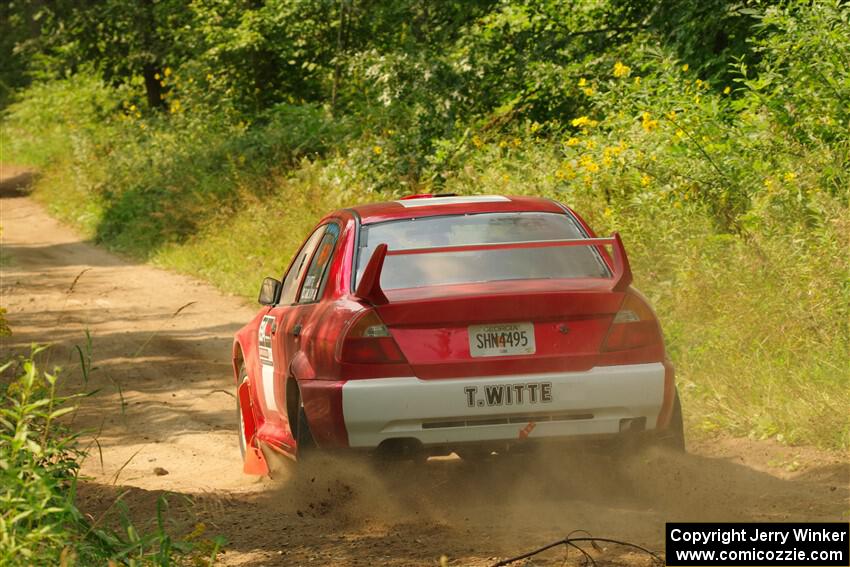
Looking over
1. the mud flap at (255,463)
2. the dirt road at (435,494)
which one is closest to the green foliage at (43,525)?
the dirt road at (435,494)

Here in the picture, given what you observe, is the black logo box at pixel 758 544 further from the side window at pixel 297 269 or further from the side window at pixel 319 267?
the side window at pixel 297 269

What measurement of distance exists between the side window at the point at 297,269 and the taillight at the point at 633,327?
2194 mm

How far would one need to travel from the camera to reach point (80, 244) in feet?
78.2

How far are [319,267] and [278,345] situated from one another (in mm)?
517

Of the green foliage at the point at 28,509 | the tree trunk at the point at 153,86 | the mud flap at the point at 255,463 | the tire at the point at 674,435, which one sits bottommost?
the tree trunk at the point at 153,86

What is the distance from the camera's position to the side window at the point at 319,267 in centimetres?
696

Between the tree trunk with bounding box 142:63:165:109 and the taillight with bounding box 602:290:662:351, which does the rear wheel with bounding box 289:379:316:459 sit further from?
the tree trunk with bounding box 142:63:165:109

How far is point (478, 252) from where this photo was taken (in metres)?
6.57

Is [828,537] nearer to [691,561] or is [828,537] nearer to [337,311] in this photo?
[691,561]

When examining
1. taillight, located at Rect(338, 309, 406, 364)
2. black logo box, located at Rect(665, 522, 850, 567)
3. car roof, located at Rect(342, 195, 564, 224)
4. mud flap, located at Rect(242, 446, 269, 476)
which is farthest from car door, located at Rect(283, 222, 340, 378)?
black logo box, located at Rect(665, 522, 850, 567)

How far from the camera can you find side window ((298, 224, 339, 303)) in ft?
22.8

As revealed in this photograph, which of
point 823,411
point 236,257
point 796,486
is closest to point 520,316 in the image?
point 796,486

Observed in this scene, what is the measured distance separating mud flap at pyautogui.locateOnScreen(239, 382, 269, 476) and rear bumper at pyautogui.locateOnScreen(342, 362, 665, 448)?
185 cm

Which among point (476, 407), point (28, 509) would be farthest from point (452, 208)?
point (28, 509)
